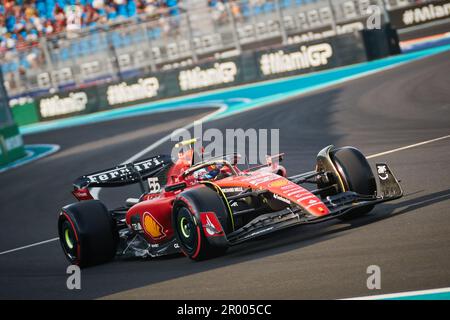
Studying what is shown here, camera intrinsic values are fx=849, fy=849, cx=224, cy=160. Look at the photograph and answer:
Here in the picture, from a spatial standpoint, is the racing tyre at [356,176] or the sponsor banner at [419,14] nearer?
the racing tyre at [356,176]

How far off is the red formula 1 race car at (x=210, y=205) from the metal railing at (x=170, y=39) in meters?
17.0

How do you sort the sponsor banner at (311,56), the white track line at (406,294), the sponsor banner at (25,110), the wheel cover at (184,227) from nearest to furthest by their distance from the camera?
the white track line at (406,294) → the wheel cover at (184,227) → the sponsor banner at (311,56) → the sponsor banner at (25,110)

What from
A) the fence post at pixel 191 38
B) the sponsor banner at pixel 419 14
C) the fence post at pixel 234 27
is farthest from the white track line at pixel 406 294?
the fence post at pixel 191 38

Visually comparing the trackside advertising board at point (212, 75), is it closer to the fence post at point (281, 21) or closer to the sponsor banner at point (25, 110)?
the sponsor banner at point (25, 110)

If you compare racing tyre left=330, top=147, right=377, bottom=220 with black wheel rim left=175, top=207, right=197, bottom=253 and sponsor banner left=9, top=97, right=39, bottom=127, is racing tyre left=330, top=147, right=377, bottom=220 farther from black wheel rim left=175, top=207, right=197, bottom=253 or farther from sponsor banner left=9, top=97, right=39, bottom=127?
sponsor banner left=9, top=97, right=39, bottom=127

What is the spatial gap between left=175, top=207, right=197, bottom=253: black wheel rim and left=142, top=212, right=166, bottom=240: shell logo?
25.7 inches

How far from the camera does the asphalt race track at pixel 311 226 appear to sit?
6.54 metres

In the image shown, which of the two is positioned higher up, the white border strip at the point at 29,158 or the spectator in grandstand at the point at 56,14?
the spectator in grandstand at the point at 56,14

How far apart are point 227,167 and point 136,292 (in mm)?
2177

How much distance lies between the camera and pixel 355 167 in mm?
8633

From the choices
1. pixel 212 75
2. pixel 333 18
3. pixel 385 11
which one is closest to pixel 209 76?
pixel 212 75

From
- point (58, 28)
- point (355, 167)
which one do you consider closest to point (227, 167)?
point (355, 167)

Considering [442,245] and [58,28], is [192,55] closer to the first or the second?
[58,28]

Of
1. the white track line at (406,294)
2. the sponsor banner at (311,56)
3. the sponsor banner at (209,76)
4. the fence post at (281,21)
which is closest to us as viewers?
the white track line at (406,294)
